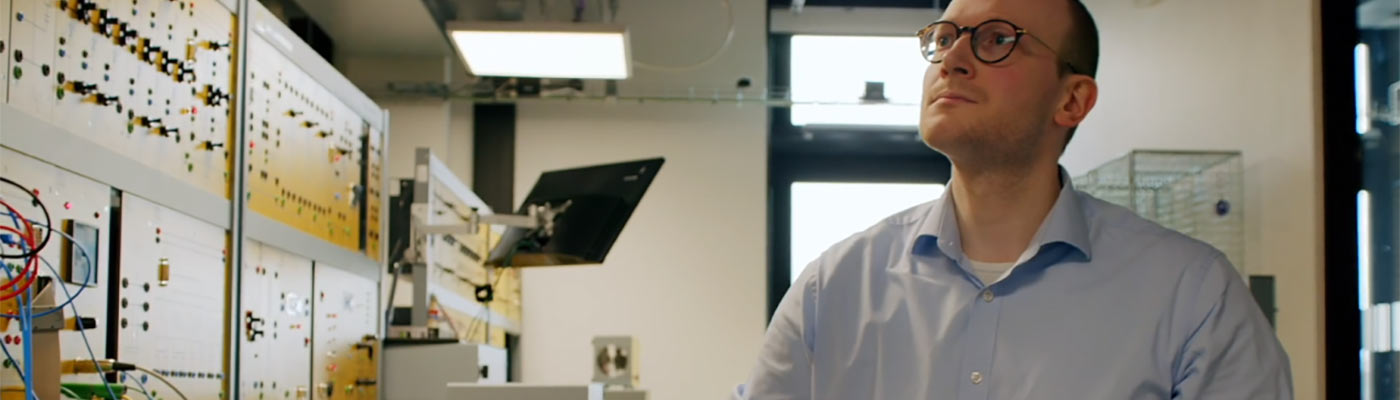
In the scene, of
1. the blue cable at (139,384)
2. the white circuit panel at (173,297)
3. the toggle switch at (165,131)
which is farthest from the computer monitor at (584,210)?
the blue cable at (139,384)

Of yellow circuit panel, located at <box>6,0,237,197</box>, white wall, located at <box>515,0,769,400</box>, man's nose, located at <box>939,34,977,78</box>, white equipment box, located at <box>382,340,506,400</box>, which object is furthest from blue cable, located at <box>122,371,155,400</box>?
white wall, located at <box>515,0,769,400</box>

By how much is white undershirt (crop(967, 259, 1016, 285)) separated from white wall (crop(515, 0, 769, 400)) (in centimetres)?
588

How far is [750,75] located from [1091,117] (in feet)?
7.78

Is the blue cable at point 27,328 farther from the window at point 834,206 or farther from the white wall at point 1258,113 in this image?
the window at point 834,206

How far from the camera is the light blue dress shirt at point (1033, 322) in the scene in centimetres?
149

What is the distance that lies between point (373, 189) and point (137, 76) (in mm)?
1931

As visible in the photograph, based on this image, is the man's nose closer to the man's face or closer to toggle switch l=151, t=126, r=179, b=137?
the man's face

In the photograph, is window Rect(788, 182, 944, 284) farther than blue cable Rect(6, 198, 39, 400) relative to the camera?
Yes

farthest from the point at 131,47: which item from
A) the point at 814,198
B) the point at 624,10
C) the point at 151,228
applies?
the point at 814,198

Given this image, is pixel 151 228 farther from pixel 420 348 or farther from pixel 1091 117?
pixel 1091 117

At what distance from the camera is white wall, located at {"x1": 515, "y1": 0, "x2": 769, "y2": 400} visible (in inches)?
296

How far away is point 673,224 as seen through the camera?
25.0ft

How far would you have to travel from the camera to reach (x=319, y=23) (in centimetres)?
657

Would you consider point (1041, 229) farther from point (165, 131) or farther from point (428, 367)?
point (428, 367)
